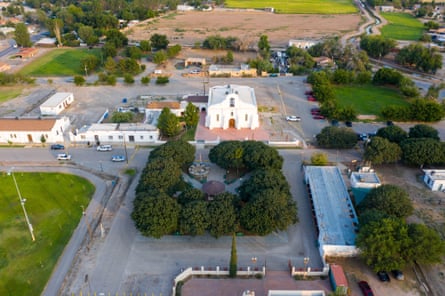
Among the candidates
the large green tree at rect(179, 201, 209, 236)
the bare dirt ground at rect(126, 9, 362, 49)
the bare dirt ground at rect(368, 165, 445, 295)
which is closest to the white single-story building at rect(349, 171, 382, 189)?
the bare dirt ground at rect(368, 165, 445, 295)

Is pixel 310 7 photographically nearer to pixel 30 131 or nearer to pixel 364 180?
pixel 364 180

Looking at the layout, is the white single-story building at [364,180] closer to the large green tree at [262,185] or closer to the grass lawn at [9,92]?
the large green tree at [262,185]

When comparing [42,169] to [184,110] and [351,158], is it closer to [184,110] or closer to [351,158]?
[184,110]

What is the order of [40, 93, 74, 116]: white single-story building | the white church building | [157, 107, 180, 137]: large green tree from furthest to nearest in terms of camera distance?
[40, 93, 74, 116]: white single-story building, the white church building, [157, 107, 180, 137]: large green tree

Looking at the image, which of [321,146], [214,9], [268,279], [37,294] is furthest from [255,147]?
[214,9]

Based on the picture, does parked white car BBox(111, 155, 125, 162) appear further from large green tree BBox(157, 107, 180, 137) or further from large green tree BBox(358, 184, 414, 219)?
large green tree BBox(358, 184, 414, 219)
